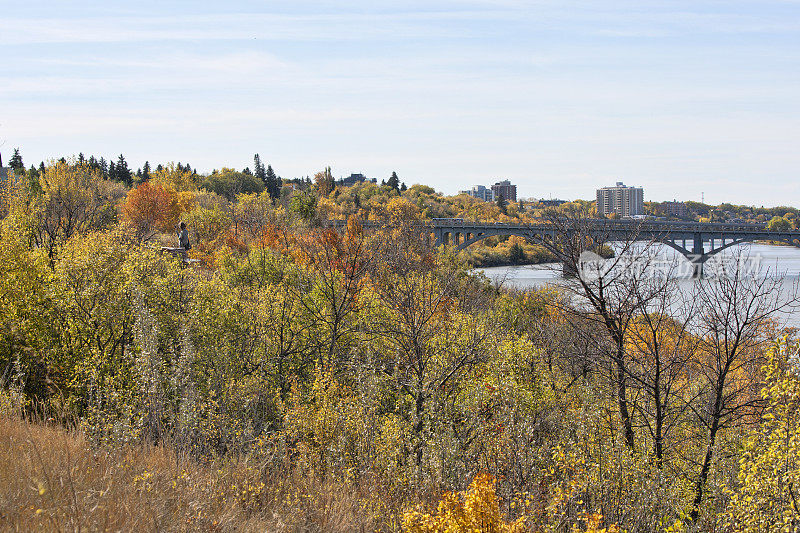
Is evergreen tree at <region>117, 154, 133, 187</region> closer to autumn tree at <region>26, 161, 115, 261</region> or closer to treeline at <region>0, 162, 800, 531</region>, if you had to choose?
autumn tree at <region>26, 161, 115, 261</region>

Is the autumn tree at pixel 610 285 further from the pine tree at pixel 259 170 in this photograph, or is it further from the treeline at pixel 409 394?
the pine tree at pixel 259 170

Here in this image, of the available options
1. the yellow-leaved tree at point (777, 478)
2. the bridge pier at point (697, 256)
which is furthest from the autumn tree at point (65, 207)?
the bridge pier at point (697, 256)

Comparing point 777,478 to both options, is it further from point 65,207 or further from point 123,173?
point 123,173

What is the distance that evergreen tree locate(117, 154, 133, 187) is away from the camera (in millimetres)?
108062

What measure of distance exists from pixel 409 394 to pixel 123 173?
339 feet

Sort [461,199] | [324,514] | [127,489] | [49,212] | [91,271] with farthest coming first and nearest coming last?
[461,199]
[49,212]
[91,271]
[324,514]
[127,489]

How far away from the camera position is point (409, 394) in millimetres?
19500

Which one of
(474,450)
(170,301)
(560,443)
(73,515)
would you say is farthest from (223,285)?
(73,515)

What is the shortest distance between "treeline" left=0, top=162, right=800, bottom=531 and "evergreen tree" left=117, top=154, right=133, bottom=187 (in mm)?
83269

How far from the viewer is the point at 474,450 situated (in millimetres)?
13625

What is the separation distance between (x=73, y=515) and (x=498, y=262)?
103m

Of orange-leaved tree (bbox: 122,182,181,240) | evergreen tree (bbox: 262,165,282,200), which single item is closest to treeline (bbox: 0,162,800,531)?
orange-leaved tree (bbox: 122,182,181,240)

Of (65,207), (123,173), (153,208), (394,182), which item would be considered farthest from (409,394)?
(394,182)

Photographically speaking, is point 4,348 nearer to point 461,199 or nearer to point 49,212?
point 49,212
